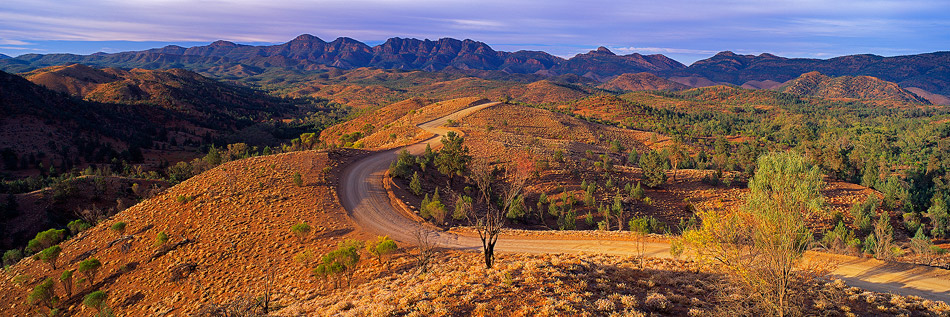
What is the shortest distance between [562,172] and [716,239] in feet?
77.8

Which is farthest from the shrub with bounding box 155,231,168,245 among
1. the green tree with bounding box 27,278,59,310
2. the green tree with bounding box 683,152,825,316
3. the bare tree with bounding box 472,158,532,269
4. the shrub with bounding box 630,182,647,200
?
the shrub with bounding box 630,182,647,200

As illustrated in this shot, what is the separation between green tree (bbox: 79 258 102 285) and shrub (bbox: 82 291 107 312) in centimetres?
180

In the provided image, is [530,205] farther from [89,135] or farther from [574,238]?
[89,135]

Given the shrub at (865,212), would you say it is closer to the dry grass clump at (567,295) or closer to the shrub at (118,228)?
the dry grass clump at (567,295)

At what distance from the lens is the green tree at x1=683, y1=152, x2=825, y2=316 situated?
7.80 meters

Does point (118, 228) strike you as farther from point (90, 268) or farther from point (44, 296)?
point (44, 296)

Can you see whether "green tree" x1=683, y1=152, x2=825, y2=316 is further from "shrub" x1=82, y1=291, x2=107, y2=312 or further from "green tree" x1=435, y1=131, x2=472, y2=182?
"green tree" x1=435, y1=131, x2=472, y2=182

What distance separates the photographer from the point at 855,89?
17612cm

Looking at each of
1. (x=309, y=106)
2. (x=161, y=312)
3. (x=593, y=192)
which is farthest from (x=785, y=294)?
(x=309, y=106)

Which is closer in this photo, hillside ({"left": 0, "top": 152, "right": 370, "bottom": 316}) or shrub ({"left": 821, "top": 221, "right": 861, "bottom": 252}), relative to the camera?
hillside ({"left": 0, "top": 152, "right": 370, "bottom": 316})

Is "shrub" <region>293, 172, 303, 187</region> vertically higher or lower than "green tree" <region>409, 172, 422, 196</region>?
higher

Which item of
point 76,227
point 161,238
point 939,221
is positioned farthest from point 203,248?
point 939,221

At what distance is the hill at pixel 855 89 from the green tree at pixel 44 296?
766ft

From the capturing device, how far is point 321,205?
21344mm
